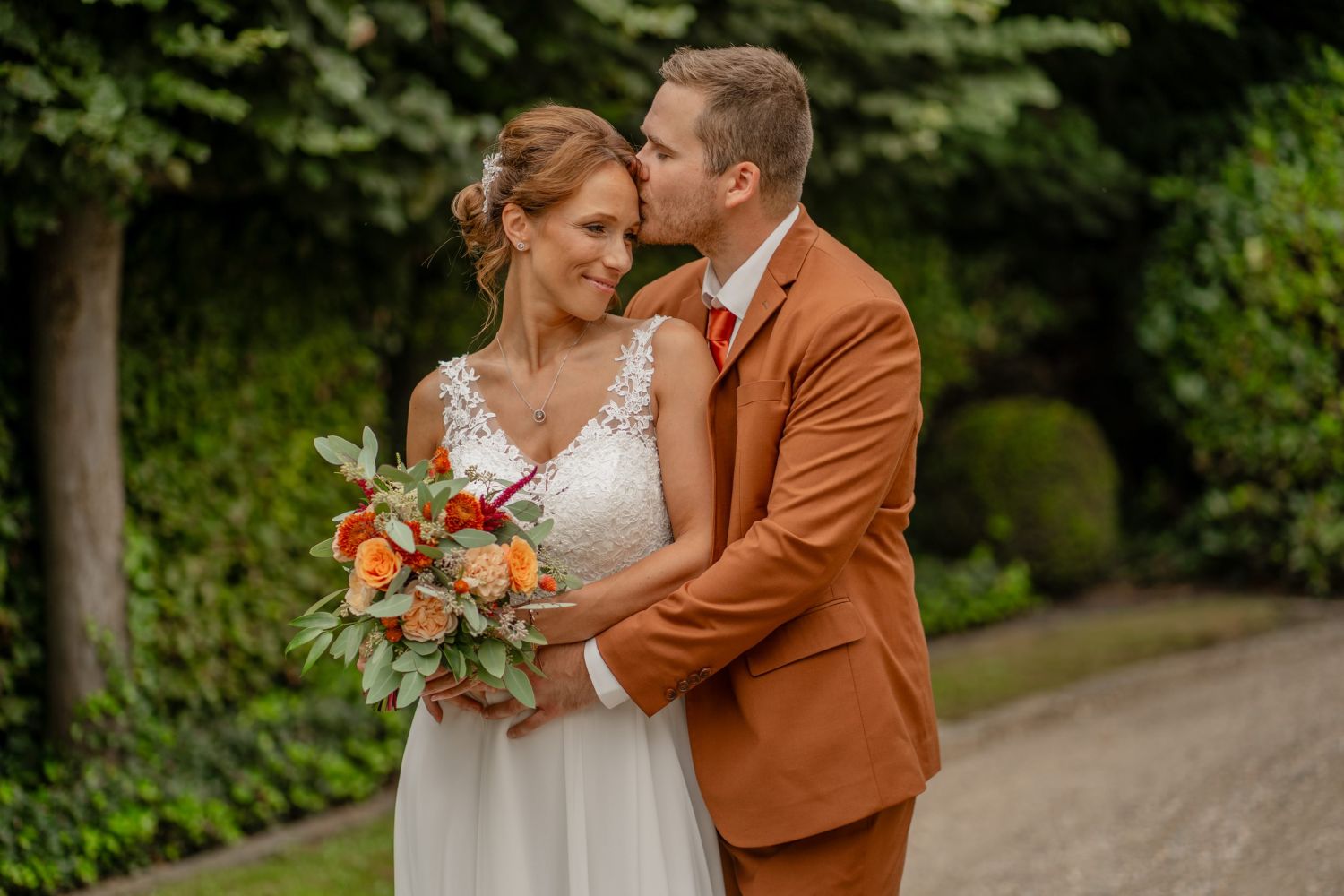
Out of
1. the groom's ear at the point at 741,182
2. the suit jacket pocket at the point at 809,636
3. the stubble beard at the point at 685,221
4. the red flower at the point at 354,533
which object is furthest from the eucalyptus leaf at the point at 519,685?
the groom's ear at the point at 741,182

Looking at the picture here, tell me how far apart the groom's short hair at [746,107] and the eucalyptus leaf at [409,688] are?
1.20m

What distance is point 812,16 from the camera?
20.1ft

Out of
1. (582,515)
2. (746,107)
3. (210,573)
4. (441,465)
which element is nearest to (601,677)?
(582,515)

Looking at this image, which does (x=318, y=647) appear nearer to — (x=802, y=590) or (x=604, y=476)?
(x=604, y=476)

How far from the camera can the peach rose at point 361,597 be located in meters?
2.47

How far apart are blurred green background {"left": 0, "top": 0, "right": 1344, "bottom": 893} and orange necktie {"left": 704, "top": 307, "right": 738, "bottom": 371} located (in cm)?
202

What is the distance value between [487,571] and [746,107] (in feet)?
3.70

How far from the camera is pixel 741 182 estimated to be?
9.42 feet

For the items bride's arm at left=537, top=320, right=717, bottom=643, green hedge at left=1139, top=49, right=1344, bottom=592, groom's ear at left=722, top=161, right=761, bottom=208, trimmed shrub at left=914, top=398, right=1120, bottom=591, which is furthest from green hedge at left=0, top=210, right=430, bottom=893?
green hedge at left=1139, top=49, right=1344, bottom=592

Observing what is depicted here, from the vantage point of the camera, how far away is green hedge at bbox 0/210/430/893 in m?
4.96

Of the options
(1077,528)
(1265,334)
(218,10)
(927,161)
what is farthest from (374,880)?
(1265,334)

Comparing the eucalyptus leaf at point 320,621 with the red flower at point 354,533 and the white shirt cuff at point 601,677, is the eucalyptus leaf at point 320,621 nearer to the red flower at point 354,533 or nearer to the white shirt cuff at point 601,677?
the red flower at point 354,533

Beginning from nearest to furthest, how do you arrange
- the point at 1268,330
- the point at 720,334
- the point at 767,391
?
the point at 767,391 → the point at 720,334 → the point at 1268,330

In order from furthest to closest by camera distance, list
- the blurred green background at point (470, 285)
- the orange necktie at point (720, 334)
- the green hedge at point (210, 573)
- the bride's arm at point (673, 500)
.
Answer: the green hedge at point (210, 573)
the blurred green background at point (470, 285)
the orange necktie at point (720, 334)
the bride's arm at point (673, 500)
